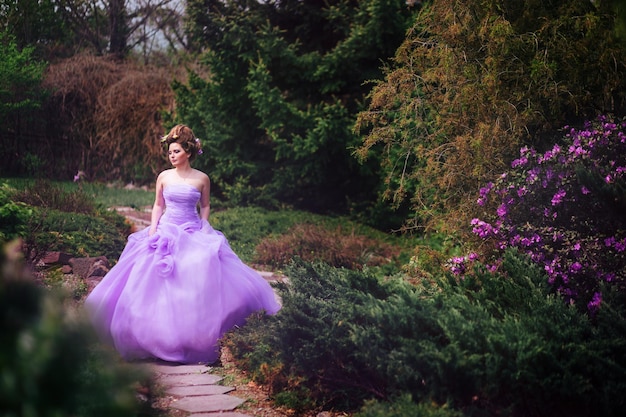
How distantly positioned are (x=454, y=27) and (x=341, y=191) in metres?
7.43

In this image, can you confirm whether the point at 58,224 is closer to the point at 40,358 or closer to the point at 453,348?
the point at 453,348

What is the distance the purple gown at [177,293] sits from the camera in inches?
203

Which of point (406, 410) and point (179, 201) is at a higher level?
point (179, 201)

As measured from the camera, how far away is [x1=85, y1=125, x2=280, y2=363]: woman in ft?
17.0

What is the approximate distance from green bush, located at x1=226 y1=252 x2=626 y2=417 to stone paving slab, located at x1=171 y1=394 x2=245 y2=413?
1.00 ft

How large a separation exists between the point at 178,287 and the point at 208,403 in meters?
1.44

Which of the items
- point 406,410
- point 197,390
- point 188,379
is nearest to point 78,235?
point 188,379

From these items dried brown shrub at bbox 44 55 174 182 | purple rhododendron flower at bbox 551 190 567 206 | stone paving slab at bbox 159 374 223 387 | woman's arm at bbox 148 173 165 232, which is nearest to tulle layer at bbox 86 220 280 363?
woman's arm at bbox 148 173 165 232

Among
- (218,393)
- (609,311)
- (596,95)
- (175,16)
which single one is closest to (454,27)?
(596,95)

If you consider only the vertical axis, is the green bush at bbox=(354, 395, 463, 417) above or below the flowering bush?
below

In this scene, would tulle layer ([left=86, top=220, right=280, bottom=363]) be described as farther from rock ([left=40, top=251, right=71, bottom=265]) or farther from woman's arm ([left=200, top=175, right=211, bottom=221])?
rock ([left=40, top=251, right=71, bottom=265])

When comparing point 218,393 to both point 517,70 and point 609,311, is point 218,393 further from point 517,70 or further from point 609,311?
point 517,70

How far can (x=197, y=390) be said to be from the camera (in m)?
4.36

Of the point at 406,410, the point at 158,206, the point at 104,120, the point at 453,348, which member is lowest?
the point at 406,410
